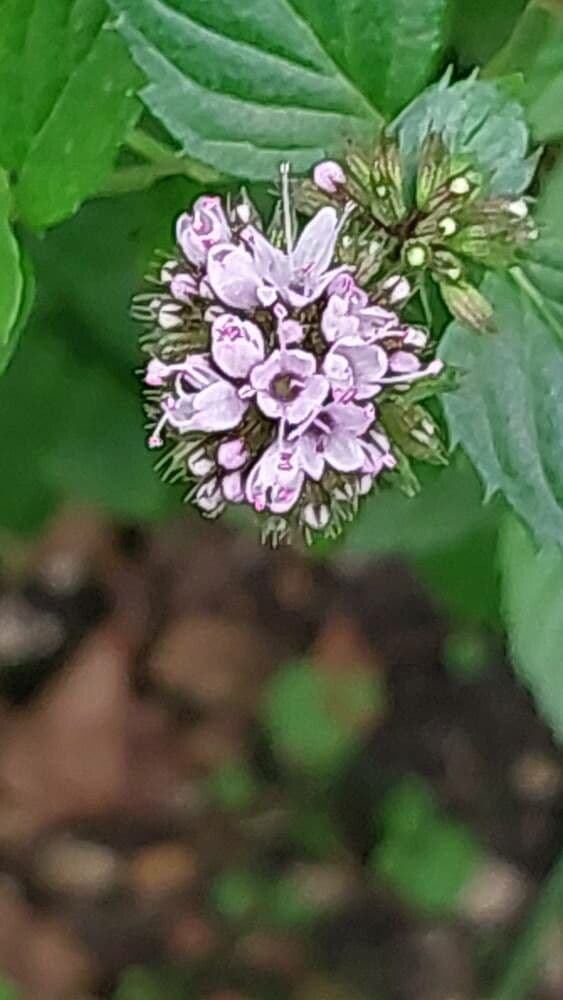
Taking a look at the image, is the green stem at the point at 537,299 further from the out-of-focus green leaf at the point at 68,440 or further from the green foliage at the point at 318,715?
the green foliage at the point at 318,715

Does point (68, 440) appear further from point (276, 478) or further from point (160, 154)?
point (276, 478)

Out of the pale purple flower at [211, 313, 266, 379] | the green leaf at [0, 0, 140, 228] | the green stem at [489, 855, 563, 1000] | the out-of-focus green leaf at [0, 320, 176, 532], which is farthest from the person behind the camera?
the green stem at [489, 855, 563, 1000]

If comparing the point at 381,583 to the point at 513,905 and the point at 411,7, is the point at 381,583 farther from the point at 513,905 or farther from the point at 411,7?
the point at 411,7

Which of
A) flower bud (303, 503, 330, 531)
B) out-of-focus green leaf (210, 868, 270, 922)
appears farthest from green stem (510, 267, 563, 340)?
out-of-focus green leaf (210, 868, 270, 922)

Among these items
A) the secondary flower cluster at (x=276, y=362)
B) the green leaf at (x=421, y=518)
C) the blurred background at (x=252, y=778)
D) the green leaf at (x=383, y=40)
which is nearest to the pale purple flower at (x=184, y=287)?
the secondary flower cluster at (x=276, y=362)

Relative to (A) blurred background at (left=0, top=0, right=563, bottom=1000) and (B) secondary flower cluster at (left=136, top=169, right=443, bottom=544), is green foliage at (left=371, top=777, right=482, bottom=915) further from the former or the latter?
(B) secondary flower cluster at (left=136, top=169, right=443, bottom=544)
